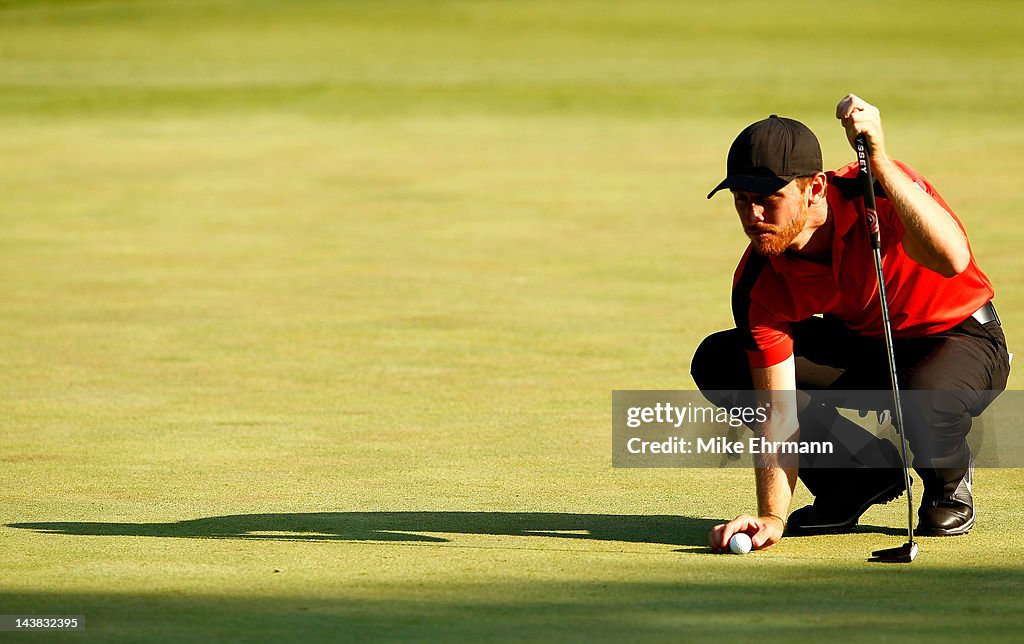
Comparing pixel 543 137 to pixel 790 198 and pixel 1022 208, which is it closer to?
pixel 1022 208

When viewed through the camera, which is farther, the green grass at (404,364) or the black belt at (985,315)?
the black belt at (985,315)

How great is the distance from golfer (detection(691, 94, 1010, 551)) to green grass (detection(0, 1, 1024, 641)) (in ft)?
0.68

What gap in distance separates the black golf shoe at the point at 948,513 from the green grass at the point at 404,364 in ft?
0.26

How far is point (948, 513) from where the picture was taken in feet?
18.9

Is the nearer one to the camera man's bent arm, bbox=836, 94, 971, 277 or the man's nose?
man's bent arm, bbox=836, 94, 971, 277

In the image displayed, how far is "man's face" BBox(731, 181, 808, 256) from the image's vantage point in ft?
17.3

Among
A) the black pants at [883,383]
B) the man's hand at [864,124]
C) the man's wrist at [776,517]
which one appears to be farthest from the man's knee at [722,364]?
the man's hand at [864,124]

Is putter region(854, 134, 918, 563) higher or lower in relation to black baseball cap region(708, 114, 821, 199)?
lower

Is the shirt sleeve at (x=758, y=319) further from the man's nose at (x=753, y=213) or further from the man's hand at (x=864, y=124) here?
the man's hand at (x=864, y=124)

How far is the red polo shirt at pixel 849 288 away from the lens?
18.0 feet
